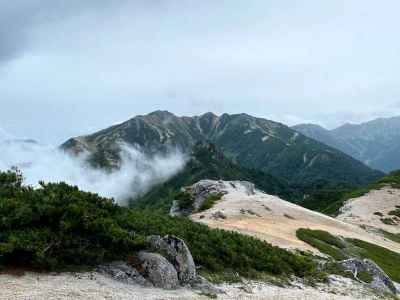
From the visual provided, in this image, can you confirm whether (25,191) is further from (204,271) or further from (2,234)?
(204,271)

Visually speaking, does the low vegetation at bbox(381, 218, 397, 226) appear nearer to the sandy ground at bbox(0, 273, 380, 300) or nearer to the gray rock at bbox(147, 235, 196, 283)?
the sandy ground at bbox(0, 273, 380, 300)

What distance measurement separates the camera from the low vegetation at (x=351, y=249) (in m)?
63.1

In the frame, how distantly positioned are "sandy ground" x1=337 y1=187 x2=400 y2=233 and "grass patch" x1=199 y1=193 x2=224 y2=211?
39.6 m

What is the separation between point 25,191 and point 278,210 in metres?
55.6

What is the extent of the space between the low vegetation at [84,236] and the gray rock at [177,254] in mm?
1157

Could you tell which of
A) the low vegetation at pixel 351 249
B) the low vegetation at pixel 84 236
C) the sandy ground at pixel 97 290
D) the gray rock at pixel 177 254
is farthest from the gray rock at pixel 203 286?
the low vegetation at pixel 351 249

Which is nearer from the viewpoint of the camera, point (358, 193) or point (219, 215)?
point (219, 215)

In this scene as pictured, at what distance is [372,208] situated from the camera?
140875 mm

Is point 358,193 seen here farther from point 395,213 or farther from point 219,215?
point 219,215

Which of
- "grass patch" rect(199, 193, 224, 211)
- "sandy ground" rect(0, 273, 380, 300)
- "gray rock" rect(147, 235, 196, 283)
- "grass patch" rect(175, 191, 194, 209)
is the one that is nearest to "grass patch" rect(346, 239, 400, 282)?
"grass patch" rect(199, 193, 224, 211)

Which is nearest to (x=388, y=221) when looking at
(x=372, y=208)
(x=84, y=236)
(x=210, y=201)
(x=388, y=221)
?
(x=388, y=221)

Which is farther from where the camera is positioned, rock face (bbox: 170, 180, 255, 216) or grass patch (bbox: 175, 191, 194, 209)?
grass patch (bbox: 175, 191, 194, 209)

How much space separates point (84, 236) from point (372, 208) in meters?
124

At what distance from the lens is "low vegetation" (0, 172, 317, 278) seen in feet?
99.8
